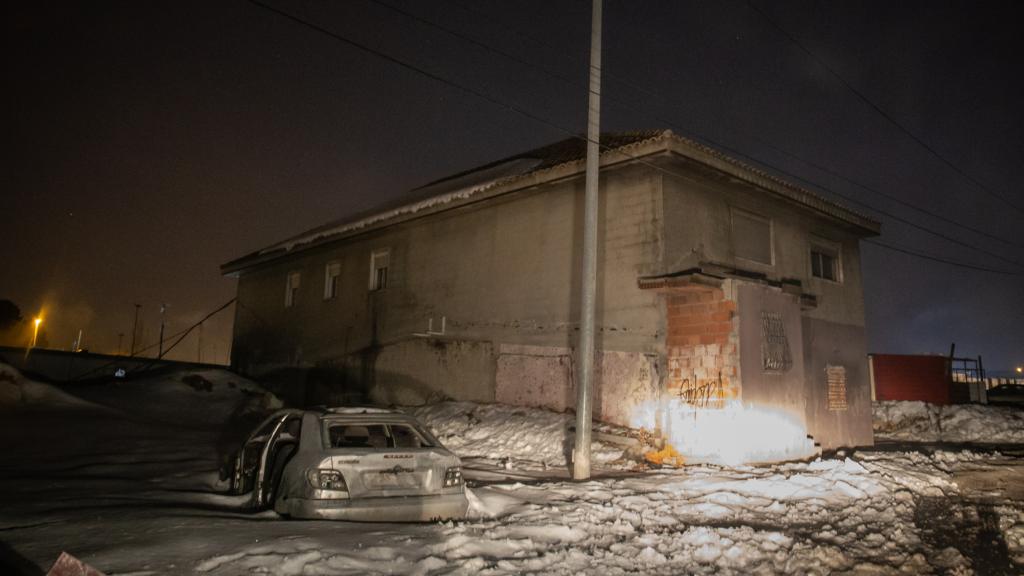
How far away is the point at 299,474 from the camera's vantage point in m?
5.82

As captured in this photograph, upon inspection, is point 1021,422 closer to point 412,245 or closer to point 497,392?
point 497,392

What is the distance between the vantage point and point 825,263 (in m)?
17.1

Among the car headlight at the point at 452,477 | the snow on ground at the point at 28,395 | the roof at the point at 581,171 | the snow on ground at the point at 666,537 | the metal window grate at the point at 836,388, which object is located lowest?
the snow on ground at the point at 666,537

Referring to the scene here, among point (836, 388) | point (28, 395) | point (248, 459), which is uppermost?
point (836, 388)

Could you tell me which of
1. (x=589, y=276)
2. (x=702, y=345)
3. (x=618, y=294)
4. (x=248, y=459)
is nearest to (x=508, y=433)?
(x=618, y=294)

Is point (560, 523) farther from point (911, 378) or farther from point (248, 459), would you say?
point (911, 378)

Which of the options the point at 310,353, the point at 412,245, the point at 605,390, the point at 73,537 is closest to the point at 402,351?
the point at 412,245

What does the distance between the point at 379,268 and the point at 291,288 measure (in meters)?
5.35

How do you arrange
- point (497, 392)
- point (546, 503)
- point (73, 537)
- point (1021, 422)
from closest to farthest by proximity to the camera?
point (73, 537)
point (546, 503)
point (497, 392)
point (1021, 422)

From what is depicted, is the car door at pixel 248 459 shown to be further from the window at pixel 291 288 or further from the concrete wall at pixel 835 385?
the window at pixel 291 288

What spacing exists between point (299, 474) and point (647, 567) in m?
3.07

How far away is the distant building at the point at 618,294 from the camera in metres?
12.4

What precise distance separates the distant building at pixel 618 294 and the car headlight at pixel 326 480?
781 cm

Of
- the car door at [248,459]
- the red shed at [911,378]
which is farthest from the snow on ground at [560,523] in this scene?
the red shed at [911,378]
